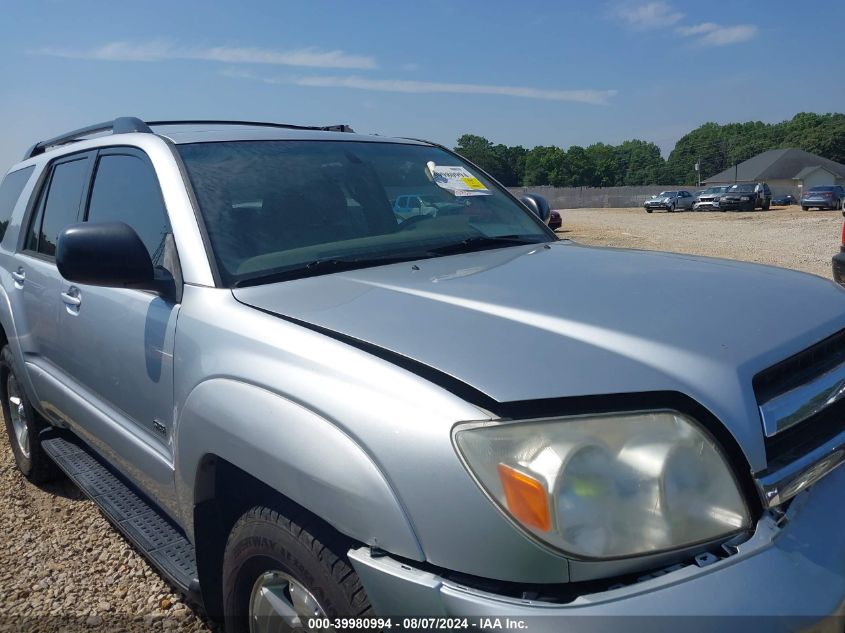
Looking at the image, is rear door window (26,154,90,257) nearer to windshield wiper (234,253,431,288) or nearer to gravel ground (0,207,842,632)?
gravel ground (0,207,842,632)

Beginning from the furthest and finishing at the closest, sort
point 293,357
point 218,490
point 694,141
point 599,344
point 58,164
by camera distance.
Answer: point 694,141, point 58,164, point 218,490, point 293,357, point 599,344

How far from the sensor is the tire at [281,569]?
61.2 inches

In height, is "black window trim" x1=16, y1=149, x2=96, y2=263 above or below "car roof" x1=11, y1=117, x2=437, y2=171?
below

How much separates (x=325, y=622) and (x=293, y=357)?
2.00 feet

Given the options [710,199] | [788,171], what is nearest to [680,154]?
[788,171]

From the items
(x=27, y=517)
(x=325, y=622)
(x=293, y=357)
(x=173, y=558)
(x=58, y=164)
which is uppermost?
(x=58, y=164)

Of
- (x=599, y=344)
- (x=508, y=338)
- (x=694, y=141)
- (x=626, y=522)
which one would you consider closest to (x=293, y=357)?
(x=508, y=338)

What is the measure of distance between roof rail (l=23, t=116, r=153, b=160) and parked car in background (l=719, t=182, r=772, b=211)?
140ft

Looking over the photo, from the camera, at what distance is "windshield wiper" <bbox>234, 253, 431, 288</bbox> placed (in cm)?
221

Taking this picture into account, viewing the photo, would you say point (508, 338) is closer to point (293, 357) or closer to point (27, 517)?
point (293, 357)

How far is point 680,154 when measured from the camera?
4948 inches

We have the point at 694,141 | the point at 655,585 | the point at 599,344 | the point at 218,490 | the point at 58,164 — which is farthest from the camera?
the point at 694,141

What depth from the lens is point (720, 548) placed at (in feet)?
4.65

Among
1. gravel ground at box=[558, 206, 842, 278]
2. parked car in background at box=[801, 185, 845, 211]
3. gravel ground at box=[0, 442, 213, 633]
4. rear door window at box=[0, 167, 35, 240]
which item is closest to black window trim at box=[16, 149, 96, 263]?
rear door window at box=[0, 167, 35, 240]
